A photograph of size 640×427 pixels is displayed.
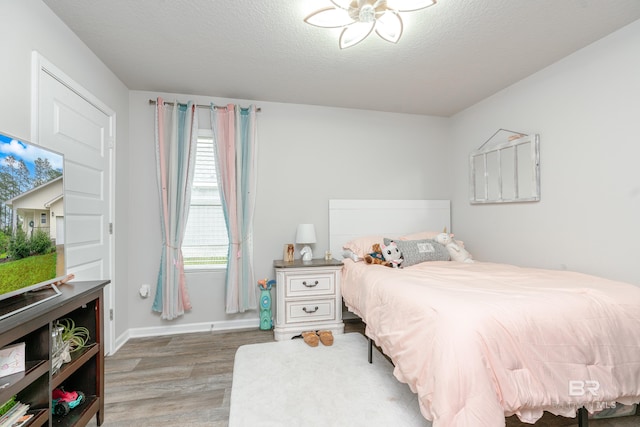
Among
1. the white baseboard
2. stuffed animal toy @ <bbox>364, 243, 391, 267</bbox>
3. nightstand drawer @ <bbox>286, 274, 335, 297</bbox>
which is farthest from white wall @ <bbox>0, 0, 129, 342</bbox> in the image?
stuffed animal toy @ <bbox>364, 243, 391, 267</bbox>

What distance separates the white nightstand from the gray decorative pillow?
0.66 meters

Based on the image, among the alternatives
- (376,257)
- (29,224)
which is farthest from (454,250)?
(29,224)

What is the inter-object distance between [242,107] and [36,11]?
1738 millimetres

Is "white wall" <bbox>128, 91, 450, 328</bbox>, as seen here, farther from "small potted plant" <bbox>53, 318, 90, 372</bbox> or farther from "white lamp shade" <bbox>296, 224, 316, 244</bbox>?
"small potted plant" <bbox>53, 318, 90, 372</bbox>

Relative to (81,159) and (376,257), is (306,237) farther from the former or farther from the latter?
(81,159)

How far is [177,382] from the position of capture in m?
2.12

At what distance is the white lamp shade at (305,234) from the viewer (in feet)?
10.2

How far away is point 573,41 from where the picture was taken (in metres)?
2.18

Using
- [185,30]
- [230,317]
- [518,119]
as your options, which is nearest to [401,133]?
[518,119]

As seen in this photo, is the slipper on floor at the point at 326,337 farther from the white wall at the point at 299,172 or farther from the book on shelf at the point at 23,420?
the book on shelf at the point at 23,420

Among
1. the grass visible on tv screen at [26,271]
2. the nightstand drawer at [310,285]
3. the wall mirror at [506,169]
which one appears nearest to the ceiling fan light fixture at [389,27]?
the wall mirror at [506,169]

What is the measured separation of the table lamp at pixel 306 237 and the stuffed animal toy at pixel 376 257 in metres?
0.63

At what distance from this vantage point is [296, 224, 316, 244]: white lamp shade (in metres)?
3.11

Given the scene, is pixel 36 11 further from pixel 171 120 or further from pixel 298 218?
pixel 298 218
